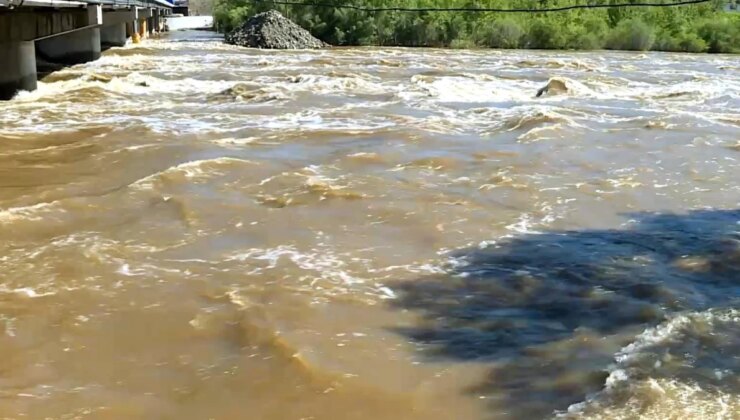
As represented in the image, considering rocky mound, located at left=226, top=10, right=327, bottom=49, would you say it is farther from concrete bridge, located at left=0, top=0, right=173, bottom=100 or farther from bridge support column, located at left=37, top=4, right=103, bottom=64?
bridge support column, located at left=37, top=4, right=103, bottom=64

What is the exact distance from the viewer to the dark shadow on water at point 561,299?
5668 mm

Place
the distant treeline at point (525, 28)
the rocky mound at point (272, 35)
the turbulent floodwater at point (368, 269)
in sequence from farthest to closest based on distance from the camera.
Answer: the distant treeline at point (525, 28) < the rocky mound at point (272, 35) < the turbulent floodwater at point (368, 269)

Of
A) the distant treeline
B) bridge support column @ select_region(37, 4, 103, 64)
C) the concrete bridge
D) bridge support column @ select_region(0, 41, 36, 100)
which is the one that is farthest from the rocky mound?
bridge support column @ select_region(0, 41, 36, 100)

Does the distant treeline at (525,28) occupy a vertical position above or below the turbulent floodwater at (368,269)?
above

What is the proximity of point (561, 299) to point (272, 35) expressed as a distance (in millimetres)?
42597

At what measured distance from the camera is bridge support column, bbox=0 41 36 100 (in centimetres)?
2152

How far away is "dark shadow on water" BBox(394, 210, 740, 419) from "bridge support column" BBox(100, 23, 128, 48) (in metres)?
42.6

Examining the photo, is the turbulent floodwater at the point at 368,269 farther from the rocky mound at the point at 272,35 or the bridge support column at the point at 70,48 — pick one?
the rocky mound at the point at 272,35

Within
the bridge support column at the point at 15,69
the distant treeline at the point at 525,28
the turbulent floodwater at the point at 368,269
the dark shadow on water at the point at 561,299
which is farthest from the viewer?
the distant treeline at the point at 525,28

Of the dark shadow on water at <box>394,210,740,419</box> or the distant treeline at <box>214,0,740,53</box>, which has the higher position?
the distant treeline at <box>214,0,740,53</box>

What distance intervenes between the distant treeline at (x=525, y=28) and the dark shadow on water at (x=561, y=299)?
4475 cm

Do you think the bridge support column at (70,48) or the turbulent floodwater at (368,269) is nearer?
the turbulent floodwater at (368,269)

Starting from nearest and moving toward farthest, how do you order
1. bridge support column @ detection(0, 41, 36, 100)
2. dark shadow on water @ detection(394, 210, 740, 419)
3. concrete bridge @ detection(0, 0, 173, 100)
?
dark shadow on water @ detection(394, 210, 740, 419)
concrete bridge @ detection(0, 0, 173, 100)
bridge support column @ detection(0, 41, 36, 100)

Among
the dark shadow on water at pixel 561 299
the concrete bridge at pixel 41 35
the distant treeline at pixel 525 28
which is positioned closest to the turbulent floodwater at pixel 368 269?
the dark shadow on water at pixel 561 299
